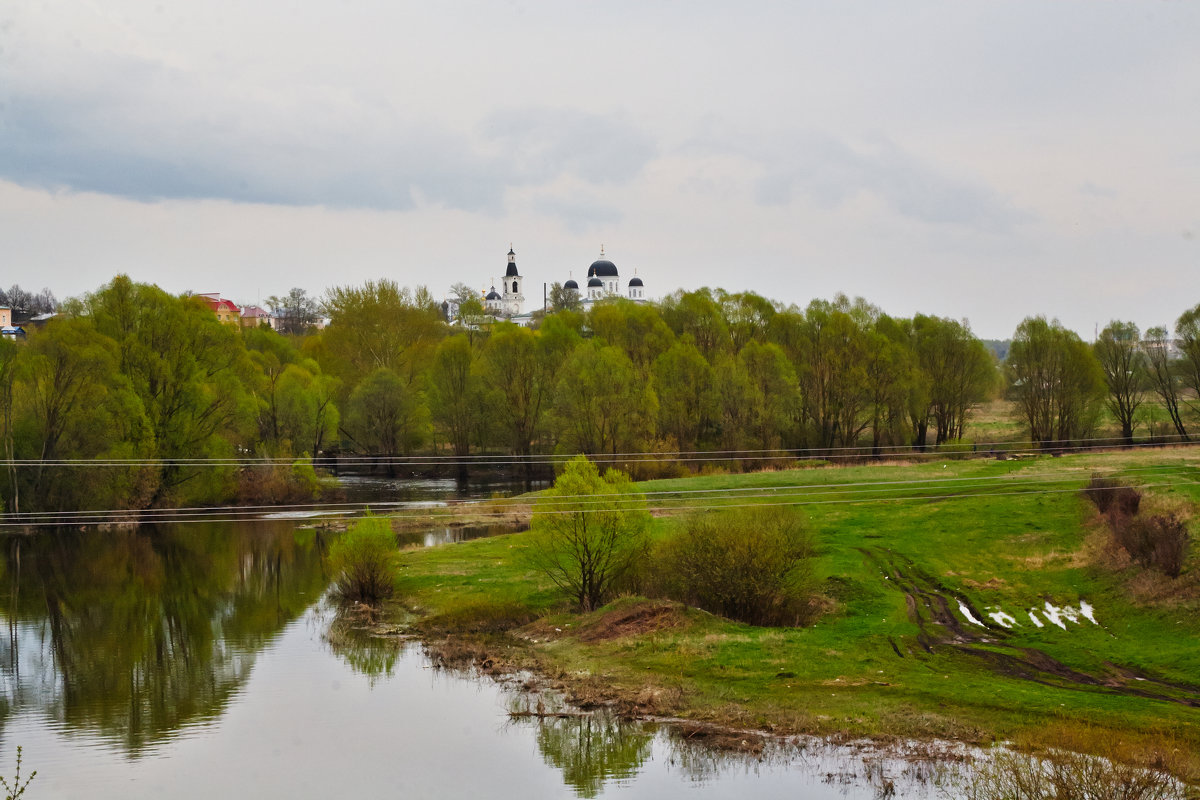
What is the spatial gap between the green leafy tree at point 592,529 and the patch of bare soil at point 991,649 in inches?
342

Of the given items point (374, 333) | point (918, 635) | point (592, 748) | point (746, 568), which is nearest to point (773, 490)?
point (746, 568)

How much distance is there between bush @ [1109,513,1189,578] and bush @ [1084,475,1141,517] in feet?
12.8

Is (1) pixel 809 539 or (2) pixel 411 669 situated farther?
(1) pixel 809 539

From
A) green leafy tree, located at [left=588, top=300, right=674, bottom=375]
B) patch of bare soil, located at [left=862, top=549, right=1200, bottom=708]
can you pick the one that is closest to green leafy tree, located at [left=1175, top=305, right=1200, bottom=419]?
green leafy tree, located at [left=588, top=300, right=674, bottom=375]

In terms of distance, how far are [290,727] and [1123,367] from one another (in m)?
67.2

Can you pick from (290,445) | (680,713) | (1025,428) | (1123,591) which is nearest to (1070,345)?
(1025,428)

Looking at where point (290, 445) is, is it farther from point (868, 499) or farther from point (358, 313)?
point (868, 499)

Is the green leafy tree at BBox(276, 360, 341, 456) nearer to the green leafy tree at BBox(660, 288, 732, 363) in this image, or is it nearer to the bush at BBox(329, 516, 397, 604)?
the green leafy tree at BBox(660, 288, 732, 363)

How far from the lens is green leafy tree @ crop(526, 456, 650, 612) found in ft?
107

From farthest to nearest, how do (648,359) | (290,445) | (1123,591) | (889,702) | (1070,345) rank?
(648,359), (1070,345), (290,445), (1123,591), (889,702)

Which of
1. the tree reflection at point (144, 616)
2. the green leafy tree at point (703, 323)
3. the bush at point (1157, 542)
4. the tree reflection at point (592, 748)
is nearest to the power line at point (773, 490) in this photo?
the tree reflection at point (144, 616)

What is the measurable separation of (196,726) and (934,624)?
796 inches

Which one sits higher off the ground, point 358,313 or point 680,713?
point 358,313

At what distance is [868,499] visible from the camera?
48.6 m
